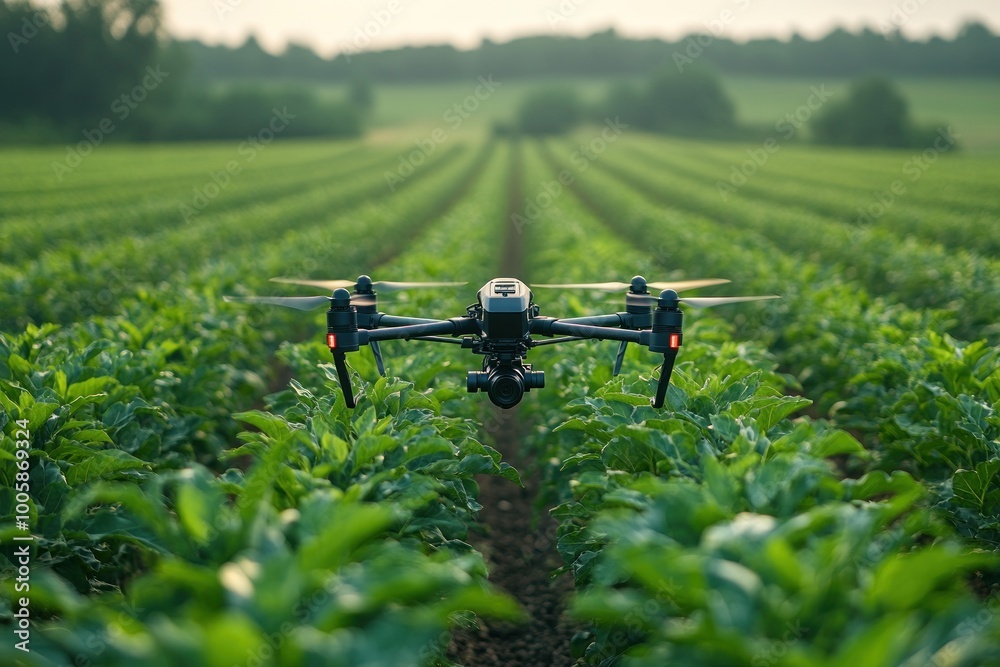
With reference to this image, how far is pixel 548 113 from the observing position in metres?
102

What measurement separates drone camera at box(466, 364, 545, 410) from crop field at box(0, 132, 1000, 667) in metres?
0.42

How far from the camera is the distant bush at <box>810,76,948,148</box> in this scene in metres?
78.8

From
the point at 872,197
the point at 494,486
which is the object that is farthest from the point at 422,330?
the point at 872,197

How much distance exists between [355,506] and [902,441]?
172 inches

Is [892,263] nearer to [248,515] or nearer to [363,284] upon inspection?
[363,284]

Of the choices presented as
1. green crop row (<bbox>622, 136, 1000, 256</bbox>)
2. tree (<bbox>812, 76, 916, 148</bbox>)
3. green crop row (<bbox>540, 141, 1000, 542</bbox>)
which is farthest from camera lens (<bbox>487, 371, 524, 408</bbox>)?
tree (<bbox>812, 76, 916, 148</bbox>)

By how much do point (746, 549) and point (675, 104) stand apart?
108012 millimetres

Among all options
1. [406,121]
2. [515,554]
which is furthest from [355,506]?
[406,121]

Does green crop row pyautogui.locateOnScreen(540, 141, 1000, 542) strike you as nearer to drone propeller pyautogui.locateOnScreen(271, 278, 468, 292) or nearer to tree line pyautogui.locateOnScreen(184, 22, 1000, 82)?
drone propeller pyautogui.locateOnScreen(271, 278, 468, 292)

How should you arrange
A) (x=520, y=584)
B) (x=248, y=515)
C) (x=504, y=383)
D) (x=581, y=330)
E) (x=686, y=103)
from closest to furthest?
(x=248, y=515), (x=504, y=383), (x=581, y=330), (x=520, y=584), (x=686, y=103)

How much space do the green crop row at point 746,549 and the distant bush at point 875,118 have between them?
87785mm

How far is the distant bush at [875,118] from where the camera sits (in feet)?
258

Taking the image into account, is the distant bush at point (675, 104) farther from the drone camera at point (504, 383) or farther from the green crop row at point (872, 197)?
the drone camera at point (504, 383)

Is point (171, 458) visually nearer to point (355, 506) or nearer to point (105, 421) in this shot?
point (105, 421)
